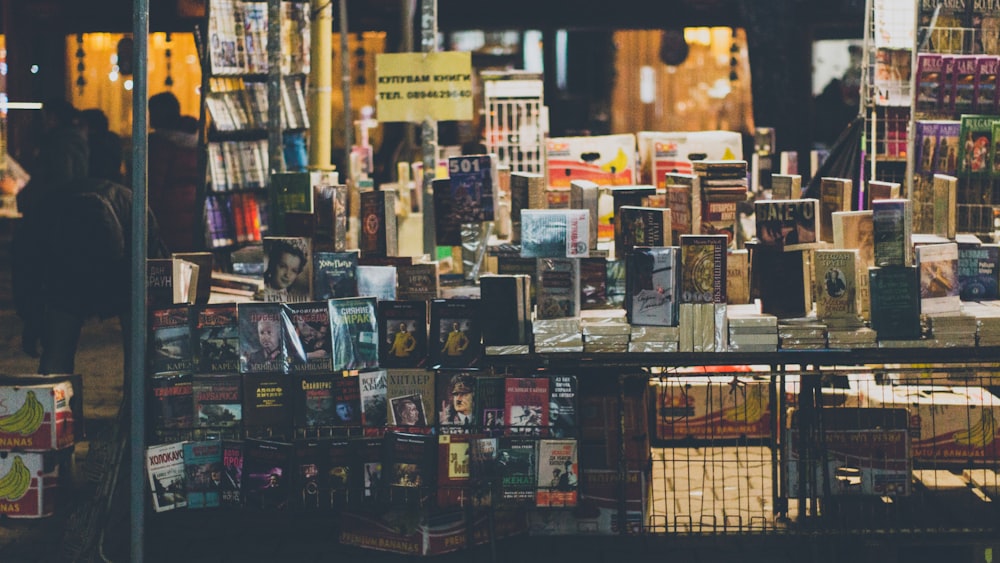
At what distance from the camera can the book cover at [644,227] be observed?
6699 millimetres

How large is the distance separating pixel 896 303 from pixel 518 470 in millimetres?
1891

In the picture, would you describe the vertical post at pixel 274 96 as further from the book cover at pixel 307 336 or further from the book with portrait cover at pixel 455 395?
the book with portrait cover at pixel 455 395

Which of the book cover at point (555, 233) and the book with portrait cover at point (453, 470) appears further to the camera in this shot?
the book cover at point (555, 233)

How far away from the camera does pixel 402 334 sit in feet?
21.8

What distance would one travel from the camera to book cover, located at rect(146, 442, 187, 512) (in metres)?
6.51

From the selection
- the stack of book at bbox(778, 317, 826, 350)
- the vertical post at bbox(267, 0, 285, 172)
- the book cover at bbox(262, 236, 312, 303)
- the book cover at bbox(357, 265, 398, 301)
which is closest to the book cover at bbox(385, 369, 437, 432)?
the book cover at bbox(357, 265, 398, 301)

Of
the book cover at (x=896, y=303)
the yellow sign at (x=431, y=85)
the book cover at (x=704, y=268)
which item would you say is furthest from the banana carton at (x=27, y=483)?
the book cover at (x=896, y=303)

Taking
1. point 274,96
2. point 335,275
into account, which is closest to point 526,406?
point 335,275

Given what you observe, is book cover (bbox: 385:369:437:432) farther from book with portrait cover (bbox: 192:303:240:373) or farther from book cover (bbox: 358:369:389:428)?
book with portrait cover (bbox: 192:303:240:373)

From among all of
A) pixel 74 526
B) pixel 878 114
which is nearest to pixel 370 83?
pixel 878 114

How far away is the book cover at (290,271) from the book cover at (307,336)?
290 millimetres

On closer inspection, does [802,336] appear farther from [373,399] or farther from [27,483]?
[27,483]

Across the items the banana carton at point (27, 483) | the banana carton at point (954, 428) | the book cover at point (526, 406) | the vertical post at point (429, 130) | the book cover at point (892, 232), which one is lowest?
the banana carton at point (27, 483)

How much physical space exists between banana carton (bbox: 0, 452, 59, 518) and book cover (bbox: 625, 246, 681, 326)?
298 centimetres
